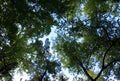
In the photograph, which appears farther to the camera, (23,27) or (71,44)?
(71,44)

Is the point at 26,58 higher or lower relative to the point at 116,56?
higher

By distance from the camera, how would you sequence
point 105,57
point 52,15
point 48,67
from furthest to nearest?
point 105,57
point 48,67
point 52,15

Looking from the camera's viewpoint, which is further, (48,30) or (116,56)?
(116,56)

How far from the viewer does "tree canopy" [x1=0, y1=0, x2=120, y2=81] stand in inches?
1009

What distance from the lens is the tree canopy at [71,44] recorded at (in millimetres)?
25623

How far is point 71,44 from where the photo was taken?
1146 inches

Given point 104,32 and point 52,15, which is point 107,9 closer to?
point 104,32

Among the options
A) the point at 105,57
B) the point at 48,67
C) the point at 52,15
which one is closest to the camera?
the point at 52,15

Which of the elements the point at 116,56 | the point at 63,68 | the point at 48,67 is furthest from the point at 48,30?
the point at 116,56

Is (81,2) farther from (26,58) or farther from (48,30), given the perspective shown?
(26,58)

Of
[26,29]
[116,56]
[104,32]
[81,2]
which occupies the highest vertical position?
[81,2]

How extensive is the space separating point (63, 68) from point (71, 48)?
9.15 ft

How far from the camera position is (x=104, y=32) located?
1088 inches

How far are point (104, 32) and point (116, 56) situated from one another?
294 centimetres
